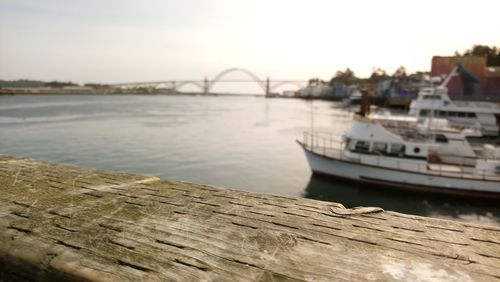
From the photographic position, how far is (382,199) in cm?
1775

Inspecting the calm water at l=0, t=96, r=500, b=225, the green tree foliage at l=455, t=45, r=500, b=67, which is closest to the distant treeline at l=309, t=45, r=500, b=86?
the green tree foliage at l=455, t=45, r=500, b=67

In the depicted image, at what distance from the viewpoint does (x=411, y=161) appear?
18.4m

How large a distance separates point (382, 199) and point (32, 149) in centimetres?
2677

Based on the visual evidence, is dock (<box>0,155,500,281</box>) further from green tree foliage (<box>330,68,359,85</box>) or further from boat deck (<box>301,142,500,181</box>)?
green tree foliage (<box>330,68,359,85</box>)

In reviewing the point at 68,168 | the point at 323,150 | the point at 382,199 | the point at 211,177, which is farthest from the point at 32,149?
the point at 68,168

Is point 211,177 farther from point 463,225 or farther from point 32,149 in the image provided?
point 463,225

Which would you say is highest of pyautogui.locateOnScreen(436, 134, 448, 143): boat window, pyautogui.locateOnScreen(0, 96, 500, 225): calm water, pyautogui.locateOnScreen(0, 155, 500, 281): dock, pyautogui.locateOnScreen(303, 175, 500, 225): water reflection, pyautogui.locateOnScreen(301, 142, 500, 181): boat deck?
pyautogui.locateOnScreen(0, 155, 500, 281): dock

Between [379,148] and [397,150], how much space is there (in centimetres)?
94

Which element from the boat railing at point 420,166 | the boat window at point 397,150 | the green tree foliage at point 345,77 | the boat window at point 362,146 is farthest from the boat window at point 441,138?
the green tree foliage at point 345,77

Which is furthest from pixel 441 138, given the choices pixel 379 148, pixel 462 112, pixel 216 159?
pixel 462 112

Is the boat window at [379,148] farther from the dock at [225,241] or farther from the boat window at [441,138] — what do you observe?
the dock at [225,241]

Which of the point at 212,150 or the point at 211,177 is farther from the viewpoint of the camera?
the point at 212,150

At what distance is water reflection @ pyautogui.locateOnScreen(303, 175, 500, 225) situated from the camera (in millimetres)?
16094

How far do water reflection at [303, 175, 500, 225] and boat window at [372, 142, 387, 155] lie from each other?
194 cm
